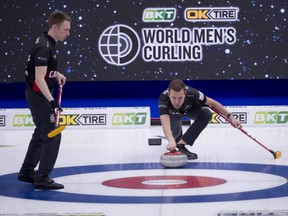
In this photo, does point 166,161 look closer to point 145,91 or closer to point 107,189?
point 107,189

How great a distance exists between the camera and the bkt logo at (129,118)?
9695 millimetres

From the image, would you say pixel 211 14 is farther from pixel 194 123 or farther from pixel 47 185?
pixel 47 185

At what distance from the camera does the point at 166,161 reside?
5480 millimetres

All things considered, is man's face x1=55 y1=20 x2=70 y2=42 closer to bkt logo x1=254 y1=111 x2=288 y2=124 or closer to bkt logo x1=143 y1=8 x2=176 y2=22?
bkt logo x1=143 y1=8 x2=176 y2=22

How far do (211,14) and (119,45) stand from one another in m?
1.62

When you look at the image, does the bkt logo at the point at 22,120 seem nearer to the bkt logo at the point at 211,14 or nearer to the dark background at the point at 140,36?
the dark background at the point at 140,36

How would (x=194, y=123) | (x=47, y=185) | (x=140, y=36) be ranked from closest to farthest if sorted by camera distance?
(x=47, y=185), (x=194, y=123), (x=140, y=36)

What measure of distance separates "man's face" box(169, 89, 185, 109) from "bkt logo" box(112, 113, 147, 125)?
415 cm

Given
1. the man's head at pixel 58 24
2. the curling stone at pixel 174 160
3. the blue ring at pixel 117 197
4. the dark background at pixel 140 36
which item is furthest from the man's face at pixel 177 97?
the dark background at pixel 140 36

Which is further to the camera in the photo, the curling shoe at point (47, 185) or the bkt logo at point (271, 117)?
the bkt logo at point (271, 117)

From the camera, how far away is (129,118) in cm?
970

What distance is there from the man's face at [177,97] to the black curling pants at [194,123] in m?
0.69

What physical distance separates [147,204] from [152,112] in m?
6.64

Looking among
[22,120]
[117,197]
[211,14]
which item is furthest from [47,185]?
[211,14]
